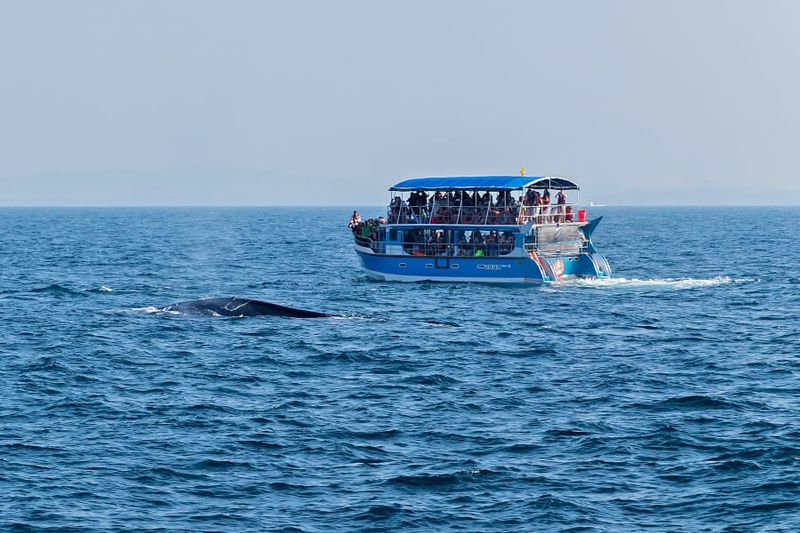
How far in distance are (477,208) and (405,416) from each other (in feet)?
117

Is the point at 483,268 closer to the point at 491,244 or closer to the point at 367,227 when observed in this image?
the point at 491,244

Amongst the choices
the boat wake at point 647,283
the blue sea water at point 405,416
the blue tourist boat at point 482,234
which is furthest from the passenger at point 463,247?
the blue sea water at point 405,416

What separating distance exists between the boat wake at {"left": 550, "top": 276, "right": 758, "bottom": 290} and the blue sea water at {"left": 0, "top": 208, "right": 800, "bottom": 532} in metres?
8.49

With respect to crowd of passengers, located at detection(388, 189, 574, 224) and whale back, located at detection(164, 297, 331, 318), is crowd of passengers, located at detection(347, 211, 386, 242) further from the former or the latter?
whale back, located at detection(164, 297, 331, 318)

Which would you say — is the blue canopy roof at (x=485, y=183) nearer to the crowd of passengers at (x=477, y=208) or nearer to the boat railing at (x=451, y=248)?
the crowd of passengers at (x=477, y=208)

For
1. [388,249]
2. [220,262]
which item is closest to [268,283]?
[388,249]

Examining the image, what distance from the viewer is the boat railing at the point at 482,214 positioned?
62469mm

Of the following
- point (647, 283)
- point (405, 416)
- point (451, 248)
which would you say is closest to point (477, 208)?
point (451, 248)

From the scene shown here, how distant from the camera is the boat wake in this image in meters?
65.1

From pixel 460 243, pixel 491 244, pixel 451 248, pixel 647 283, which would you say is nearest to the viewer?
pixel 491 244

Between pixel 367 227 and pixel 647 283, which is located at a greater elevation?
pixel 367 227

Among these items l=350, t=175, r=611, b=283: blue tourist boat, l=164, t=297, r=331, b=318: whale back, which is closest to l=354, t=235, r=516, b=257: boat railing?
l=350, t=175, r=611, b=283: blue tourist boat

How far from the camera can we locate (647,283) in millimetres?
67625

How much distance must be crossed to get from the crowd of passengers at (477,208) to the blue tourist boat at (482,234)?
0.06 meters
